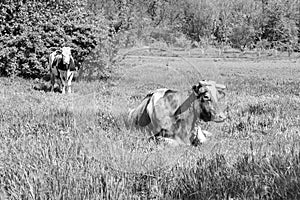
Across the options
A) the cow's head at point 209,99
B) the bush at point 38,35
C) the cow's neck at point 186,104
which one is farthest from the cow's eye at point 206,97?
the bush at point 38,35

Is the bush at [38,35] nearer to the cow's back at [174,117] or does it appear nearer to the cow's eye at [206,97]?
the cow's back at [174,117]

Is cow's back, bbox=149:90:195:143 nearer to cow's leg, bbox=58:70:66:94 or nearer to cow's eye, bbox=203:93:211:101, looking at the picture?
cow's eye, bbox=203:93:211:101

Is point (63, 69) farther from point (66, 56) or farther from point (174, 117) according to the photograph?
point (174, 117)

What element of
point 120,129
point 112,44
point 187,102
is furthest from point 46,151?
point 112,44

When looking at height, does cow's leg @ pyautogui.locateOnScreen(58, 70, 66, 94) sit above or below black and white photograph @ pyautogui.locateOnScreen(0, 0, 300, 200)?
below

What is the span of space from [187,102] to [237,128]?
179 cm

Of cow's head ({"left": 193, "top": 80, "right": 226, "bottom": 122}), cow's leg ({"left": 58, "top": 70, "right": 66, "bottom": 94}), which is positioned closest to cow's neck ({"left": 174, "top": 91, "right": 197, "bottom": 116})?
cow's head ({"left": 193, "top": 80, "right": 226, "bottom": 122})

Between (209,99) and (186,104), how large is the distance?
16.7 inches

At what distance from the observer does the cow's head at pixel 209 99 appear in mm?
4684

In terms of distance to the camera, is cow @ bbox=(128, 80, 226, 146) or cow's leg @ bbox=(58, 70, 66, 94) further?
cow's leg @ bbox=(58, 70, 66, 94)

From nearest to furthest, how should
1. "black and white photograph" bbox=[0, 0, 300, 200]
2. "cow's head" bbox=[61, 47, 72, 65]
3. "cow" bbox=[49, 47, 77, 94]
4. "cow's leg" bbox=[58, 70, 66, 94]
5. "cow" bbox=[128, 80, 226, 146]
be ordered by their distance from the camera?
"black and white photograph" bbox=[0, 0, 300, 200] → "cow" bbox=[128, 80, 226, 146] → "cow's leg" bbox=[58, 70, 66, 94] → "cow" bbox=[49, 47, 77, 94] → "cow's head" bbox=[61, 47, 72, 65]

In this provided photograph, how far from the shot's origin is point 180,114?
16.8ft

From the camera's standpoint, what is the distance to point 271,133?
19.3 feet

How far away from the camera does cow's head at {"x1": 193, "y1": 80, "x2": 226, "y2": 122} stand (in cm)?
468
